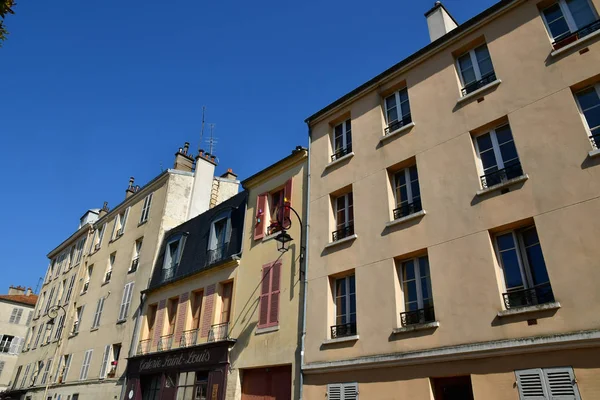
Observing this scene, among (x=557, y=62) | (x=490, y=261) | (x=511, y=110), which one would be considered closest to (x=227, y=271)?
(x=490, y=261)

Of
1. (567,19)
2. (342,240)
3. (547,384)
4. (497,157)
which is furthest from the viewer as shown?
(342,240)

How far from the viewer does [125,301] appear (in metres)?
20.1

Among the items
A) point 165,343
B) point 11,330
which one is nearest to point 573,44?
point 165,343

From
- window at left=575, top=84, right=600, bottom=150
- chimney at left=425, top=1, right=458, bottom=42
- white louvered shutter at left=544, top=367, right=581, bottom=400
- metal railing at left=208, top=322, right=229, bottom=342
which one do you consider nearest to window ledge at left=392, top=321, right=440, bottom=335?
white louvered shutter at left=544, top=367, right=581, bottom=400

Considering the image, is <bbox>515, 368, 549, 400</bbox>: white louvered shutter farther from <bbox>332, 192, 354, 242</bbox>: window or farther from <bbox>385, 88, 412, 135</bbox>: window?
<bbox>385, 88, 412, 135</bbox>: window

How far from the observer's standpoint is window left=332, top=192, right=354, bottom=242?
39.0ft

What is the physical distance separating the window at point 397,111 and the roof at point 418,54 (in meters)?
0.65

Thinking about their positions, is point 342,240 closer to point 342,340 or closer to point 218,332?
point 342,340

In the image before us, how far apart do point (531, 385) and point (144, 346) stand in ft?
48.4

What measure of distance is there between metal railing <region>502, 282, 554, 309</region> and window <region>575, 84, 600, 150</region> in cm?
273

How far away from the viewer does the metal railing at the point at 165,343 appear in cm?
1639

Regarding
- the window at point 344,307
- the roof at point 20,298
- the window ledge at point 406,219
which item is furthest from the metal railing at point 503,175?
the roof at point 20,298

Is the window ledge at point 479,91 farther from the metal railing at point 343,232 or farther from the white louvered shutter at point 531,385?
the white louvered shutter at point 531,385

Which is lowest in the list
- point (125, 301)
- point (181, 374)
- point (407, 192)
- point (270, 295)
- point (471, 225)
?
point (181, 374)
